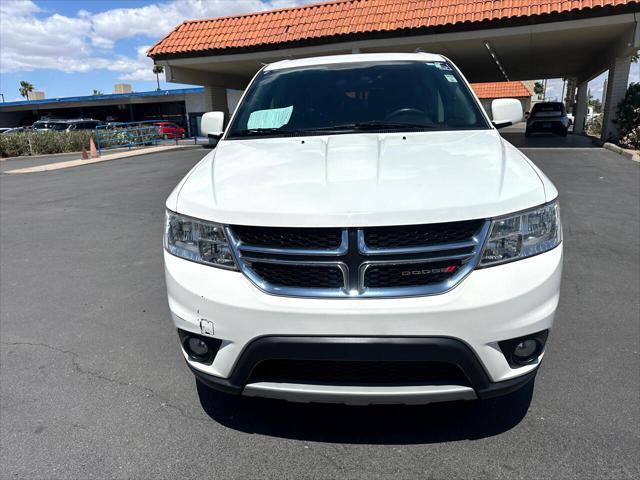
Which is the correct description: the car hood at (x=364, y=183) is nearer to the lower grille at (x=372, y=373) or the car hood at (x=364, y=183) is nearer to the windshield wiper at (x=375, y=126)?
the windshield wiper at (x=375, y=126)

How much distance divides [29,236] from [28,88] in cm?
9343

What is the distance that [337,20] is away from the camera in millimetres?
15844

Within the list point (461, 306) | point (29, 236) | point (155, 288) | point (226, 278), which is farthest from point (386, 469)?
point (29, 236)

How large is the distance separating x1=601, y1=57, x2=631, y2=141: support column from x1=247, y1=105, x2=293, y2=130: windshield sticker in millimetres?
14917

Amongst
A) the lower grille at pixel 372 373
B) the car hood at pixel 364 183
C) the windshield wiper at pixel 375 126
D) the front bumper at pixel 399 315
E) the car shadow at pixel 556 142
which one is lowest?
the car shadow at pixel 556 142

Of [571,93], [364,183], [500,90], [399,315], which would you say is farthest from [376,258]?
[500,90]

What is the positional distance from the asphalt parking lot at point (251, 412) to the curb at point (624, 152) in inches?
317

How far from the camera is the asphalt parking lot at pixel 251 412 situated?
220cm

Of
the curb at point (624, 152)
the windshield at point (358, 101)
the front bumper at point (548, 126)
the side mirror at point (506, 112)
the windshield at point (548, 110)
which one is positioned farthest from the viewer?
the windshield at point (548, 110)

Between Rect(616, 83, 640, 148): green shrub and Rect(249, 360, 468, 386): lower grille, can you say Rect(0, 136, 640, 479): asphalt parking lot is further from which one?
Rect(616, 83, 640, 148): green shrub

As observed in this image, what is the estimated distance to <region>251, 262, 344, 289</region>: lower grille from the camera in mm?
1975

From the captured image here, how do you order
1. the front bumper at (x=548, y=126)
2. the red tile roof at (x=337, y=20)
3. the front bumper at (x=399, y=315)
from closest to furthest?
the front bumper at (x=399, y=315) → the red tile roof at (x=337, y=20) → the front bumper at (x=548, y=126)

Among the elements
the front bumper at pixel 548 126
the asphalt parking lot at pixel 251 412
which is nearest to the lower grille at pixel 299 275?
the asphalt parking lot at pixel 251 412

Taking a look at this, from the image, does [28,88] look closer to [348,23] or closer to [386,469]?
[348,23]
